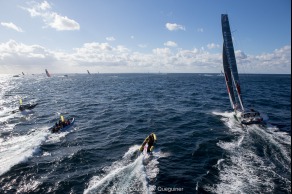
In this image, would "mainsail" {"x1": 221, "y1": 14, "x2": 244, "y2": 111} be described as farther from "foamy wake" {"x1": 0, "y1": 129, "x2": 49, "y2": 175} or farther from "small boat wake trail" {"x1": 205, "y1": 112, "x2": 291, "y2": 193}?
"foamy wake" {"x1": 0, "y1": 129, "x2": 49, "y2": 175}

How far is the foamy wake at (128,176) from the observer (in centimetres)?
1875

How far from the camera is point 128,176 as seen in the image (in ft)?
67.7

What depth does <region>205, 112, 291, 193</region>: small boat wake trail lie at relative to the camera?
18.6m

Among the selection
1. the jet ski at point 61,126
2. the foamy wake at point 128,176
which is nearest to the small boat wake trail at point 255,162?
the foamy wake at point 128,176

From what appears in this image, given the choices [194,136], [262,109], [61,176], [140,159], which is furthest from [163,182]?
[262,109]

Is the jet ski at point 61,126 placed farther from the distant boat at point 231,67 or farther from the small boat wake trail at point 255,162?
the distant boat at point 231,67

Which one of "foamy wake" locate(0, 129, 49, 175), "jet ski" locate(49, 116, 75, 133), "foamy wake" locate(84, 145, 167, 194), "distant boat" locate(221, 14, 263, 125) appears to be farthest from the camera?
"distant boat" locate(221, 14, 263, 125)

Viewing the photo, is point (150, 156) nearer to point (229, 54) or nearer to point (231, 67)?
point (231, 67)

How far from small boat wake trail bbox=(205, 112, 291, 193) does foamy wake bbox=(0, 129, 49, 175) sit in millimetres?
21722

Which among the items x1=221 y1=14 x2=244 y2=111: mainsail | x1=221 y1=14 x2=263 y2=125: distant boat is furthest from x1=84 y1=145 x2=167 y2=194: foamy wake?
x1=221 y1=14 x2=244 y2=111: mainsail

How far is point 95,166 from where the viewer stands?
23.8 meters

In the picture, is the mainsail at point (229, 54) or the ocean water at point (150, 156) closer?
the ocean water at point (150, 156)

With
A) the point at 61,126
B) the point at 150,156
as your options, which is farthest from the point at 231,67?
the point at 61,126

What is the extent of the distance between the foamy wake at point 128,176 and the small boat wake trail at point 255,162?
566cm
